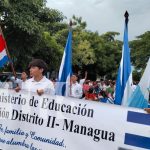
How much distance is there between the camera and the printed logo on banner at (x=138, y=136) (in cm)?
558

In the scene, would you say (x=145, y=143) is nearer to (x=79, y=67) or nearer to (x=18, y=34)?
(x=18, y=34)

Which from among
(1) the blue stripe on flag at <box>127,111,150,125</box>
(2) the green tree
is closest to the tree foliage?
(2) the green tree

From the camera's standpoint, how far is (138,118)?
565 cm

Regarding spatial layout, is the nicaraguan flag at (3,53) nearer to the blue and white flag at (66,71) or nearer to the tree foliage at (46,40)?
the blue and white flag at (66,71)

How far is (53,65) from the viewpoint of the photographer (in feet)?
119

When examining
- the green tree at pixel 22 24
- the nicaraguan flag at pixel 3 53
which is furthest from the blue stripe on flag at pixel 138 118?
the green tree at pixel 22 24

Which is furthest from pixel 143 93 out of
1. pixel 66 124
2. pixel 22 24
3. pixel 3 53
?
pixel 22 24

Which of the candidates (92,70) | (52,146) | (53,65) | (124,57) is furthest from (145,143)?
(92,70)

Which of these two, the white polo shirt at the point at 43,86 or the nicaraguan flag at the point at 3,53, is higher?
the nicaraguan flag at the point at 3,53

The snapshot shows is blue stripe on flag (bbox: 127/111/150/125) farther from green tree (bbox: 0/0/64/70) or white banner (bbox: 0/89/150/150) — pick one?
green tree (bbox: 0/0/64/70)

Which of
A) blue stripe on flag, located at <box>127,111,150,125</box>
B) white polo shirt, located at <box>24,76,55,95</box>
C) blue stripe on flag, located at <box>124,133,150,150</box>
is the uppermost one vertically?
white polo shirt, located at <box>24,76,55,95</box>

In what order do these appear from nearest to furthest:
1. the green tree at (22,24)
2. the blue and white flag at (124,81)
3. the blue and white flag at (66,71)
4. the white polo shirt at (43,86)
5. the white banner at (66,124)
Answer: the white banner at (66,124), the white polo shirt at (43,86), the blue and white flag at (124,81), the blue and white flag at (66,71), the green tree at (22,24)

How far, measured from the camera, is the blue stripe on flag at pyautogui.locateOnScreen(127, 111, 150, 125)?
5602 mm

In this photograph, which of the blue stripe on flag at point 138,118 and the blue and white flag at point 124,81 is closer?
the blue stripe on flag at point 138,118
